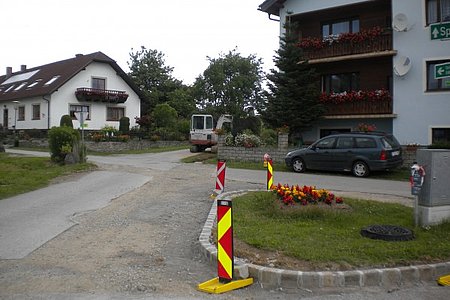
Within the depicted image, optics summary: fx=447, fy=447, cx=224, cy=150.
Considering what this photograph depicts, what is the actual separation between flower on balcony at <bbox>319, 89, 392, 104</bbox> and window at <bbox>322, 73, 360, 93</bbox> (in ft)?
3.12

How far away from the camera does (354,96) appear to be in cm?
2242

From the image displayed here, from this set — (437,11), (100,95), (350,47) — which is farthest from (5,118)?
(437,11)

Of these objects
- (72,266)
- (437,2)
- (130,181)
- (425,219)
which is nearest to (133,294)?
(72,266)

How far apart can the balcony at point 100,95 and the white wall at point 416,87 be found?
88.4 feet

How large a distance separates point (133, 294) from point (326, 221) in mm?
4375

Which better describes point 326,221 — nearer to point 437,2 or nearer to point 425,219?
point 425,219

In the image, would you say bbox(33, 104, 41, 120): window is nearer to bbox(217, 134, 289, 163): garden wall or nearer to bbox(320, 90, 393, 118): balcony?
bbox(217, 134, 289, 163): garden wall

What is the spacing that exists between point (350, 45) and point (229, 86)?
4182cm

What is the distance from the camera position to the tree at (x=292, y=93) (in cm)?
2266

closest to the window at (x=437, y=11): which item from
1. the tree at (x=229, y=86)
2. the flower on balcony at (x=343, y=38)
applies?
the flower on balcony at (x=343, y=38)

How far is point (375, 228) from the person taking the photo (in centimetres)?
757

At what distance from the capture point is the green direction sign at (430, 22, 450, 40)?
719 centimetres

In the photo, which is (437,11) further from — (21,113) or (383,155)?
(21,113)

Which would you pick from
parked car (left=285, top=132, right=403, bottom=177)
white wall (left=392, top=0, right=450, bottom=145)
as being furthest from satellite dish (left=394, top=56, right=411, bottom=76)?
parked car (left=285, top=132, right=403, bottom=177)
